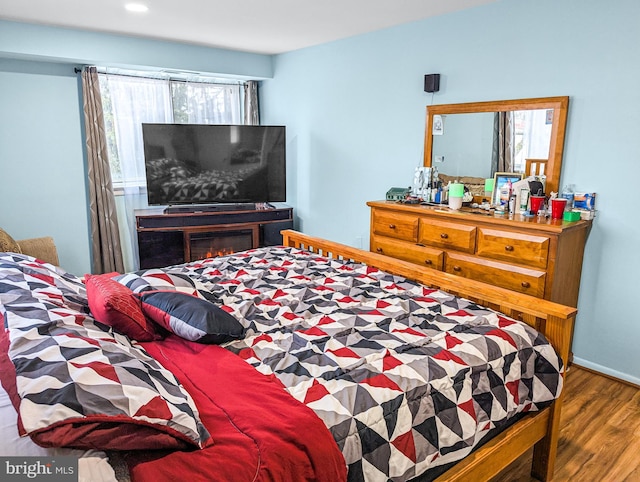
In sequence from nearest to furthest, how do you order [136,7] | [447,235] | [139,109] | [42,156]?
1. [447,235]
2. [136,7]
3. [42,156]
4. [139,109]

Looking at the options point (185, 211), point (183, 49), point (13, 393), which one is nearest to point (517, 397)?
point (13, 393)

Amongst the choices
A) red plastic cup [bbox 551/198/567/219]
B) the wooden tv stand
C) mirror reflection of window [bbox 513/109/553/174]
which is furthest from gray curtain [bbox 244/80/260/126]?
red plastic cup [bbox 551/198/567/219]

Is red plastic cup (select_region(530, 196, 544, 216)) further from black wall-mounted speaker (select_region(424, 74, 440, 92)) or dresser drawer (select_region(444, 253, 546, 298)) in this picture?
black wall-mounted speaker (select_region(424, 74, 440, 92))

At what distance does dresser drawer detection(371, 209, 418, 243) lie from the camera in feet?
11.4

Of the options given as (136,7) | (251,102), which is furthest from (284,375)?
(251,102)

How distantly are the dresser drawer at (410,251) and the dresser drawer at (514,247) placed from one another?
1.10 ft

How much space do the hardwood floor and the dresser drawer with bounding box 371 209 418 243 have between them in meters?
1.44

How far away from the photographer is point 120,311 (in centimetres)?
166

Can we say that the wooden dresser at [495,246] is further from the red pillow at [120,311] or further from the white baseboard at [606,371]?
the red pillow at [120,311]

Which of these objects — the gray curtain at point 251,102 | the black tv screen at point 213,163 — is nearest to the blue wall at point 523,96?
the black tv screen at point 213,163

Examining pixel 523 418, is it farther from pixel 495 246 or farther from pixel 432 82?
pixel 432 82

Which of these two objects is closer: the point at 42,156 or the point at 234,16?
the point at 234,16

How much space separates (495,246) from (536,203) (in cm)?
41

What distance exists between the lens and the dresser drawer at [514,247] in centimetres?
271
